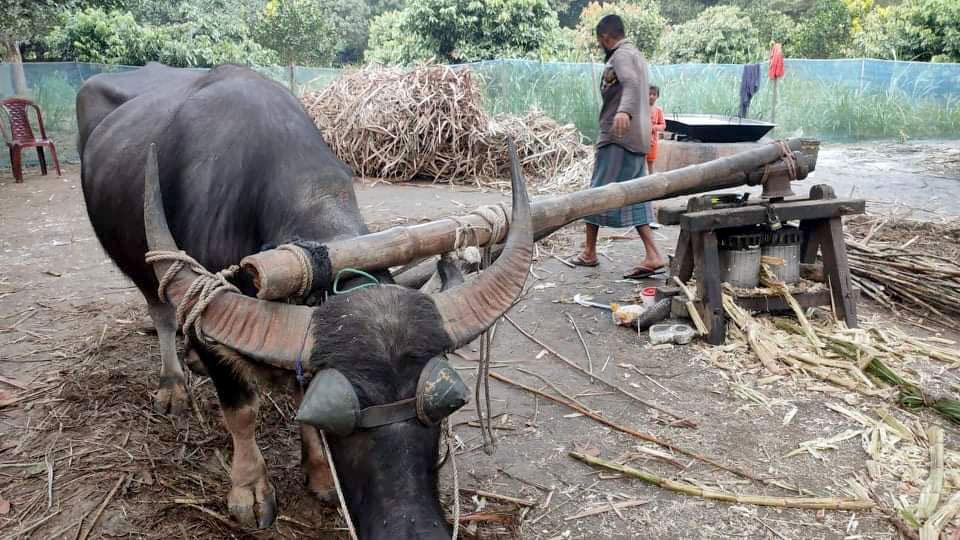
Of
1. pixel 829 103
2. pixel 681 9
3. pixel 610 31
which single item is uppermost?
pixel 681 9

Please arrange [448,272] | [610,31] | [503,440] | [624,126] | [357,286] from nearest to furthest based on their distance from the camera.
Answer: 1. [357,286]
2. [448,272]
3. [503,440]
4. [624,126]
5. [610,31]

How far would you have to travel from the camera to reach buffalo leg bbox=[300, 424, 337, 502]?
3.00m

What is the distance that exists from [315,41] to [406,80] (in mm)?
14981

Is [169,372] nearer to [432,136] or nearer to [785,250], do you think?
[785,250]

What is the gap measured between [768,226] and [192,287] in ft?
13.0

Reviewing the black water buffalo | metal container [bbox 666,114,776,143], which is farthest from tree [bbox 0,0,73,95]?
metal container [bbox 666,114,776,143]

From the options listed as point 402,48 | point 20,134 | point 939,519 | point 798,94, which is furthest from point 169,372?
point 798,94

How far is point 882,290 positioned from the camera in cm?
521

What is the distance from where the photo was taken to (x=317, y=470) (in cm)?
303

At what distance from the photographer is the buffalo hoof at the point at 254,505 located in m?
2.85

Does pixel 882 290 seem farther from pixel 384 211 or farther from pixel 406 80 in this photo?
pixel 406 80

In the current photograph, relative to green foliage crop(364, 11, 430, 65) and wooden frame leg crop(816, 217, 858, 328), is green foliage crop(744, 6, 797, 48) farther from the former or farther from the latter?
wooden frame leg crop(816, 217, 858, 328)

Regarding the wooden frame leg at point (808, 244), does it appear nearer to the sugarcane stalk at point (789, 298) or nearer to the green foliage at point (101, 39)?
the sugarcane stalk at point (789, 298)

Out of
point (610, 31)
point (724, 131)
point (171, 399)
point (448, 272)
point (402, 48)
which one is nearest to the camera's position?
point (448, 272)
